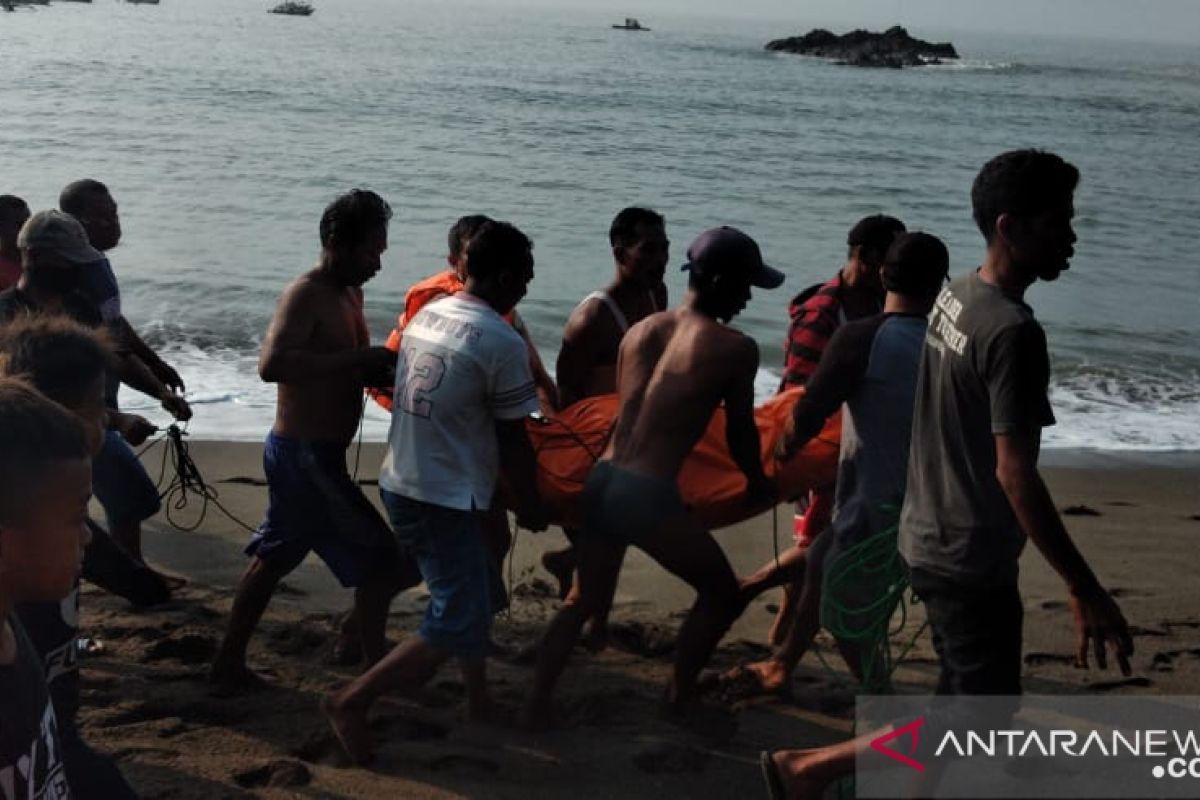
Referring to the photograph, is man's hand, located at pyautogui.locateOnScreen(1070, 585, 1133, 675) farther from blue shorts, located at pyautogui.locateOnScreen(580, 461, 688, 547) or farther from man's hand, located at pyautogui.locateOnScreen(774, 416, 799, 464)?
blue shorts, located at pyautogui.locateOnScreen(580, 461, 688, 547)

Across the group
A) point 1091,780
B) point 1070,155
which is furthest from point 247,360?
point 1070,155

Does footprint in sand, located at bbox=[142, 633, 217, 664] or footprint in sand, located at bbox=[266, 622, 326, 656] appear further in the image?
footprint in sand, located at bbox=[266, 622, 326, 656]

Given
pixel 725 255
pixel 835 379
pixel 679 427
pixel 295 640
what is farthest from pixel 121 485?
pixel 835 379

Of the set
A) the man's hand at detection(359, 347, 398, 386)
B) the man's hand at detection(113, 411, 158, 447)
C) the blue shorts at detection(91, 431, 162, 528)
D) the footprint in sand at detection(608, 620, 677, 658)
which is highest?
the man's hand at detection(359, 347, 398, 386)

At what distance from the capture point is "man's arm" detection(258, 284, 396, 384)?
5.14 metres

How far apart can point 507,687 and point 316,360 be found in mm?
1439

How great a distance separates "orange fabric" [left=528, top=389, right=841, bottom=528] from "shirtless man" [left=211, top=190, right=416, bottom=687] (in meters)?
0.61

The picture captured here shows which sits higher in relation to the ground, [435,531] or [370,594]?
[435,531]

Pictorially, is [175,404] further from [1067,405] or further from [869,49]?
[869,49]

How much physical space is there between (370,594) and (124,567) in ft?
2.78

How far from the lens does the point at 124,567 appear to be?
5.14 m

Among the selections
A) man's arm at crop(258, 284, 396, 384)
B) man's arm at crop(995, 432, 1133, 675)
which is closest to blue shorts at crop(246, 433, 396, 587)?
man's arm at crop(258, 284, 396, 384)

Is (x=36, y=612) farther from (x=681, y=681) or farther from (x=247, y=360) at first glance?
(x=247, y=360)

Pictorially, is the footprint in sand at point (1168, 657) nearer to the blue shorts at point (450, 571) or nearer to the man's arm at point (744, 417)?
the man's arm at point (744, 417)
